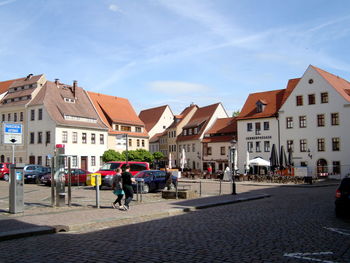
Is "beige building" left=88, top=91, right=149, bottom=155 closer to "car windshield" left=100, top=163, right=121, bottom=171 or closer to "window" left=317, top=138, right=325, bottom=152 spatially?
"car windshield" left=100, top=163, right=121, bottom=171

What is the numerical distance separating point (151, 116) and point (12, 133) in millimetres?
67373

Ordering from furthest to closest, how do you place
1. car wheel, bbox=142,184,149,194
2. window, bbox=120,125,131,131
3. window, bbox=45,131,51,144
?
window, bbox=120,125,131,131, window, bbox=45,131,51,144, car wheel, bbox=142,184,149,194

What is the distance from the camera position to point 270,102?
183 ft

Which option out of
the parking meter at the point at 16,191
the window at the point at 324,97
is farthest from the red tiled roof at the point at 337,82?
the parking meter at the point at 16,191

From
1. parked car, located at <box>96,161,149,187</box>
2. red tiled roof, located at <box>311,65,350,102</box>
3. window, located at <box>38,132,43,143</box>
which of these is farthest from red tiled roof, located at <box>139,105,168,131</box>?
parked car, located at <box>96,161,149,187</box>

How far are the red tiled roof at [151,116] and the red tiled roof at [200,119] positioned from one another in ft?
28.1

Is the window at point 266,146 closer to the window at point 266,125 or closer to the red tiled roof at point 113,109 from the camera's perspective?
the window at point 266,125

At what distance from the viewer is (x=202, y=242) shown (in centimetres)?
885

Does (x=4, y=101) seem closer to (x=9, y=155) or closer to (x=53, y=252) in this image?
(x=9, y=155)

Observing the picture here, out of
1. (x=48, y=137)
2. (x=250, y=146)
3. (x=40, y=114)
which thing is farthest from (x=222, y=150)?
(x=40, y=114)

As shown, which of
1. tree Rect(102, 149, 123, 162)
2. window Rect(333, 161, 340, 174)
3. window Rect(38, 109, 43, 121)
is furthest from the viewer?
tree Rect(102, 149, 123, 162)

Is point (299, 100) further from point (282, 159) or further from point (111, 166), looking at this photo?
point (111, 166)

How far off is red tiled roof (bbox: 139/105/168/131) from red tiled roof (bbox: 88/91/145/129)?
12260 mm

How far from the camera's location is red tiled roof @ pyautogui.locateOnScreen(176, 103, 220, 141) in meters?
66.9
